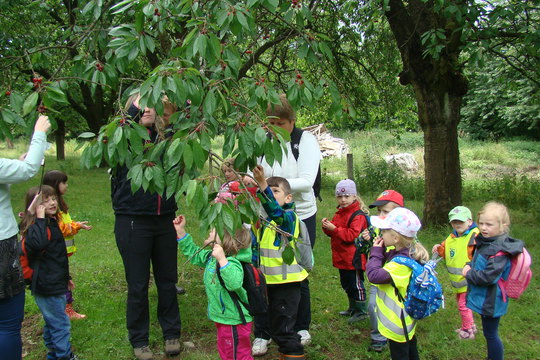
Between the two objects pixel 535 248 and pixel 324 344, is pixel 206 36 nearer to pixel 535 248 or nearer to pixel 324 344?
pixel 324 344

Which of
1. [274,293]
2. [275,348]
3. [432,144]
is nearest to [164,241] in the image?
[274,293]

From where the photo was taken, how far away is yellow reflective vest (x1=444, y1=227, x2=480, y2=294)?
4.04m

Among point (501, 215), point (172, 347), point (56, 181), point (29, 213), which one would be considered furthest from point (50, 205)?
point (501, 215)

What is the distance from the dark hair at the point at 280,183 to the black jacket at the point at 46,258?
1.53 metres

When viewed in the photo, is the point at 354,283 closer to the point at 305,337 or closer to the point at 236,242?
the point at 305,337

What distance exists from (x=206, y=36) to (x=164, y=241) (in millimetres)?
1996

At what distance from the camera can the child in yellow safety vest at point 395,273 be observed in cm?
288

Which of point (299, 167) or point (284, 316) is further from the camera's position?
point (299, 167)

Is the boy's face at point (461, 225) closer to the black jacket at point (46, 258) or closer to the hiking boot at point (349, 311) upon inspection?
the hiking boot at point (349, 311)

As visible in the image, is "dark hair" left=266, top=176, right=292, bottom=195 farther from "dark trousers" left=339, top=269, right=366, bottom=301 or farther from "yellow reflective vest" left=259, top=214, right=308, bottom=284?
"dark trousers" left=339, top=269, right=366, bottom=301

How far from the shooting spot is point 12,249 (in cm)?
282

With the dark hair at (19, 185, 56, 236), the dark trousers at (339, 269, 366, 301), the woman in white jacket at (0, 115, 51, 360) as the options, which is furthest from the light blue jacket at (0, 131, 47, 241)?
the dark trousers at (339, 269, 366, 301)

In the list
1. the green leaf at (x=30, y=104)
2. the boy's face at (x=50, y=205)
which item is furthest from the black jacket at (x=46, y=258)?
the green leaf at (x=30, y=104)

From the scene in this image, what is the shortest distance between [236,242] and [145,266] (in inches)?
37.7
